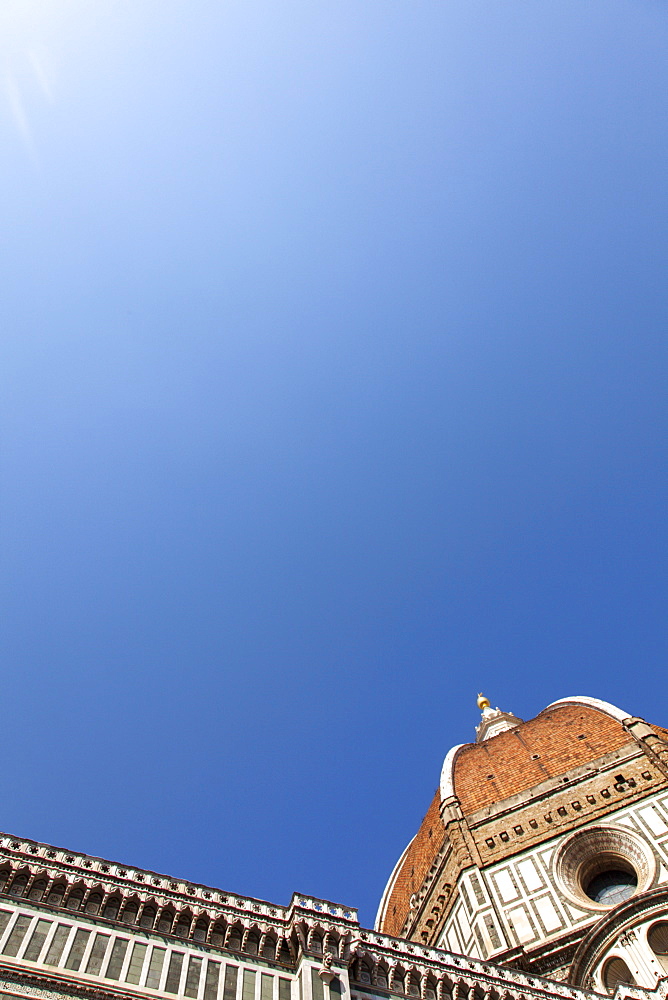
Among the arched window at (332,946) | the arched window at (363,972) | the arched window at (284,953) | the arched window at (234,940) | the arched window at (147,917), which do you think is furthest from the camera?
the arched window at (363,972)

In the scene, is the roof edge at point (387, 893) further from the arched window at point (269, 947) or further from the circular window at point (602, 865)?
the arched window at point (269, 947)

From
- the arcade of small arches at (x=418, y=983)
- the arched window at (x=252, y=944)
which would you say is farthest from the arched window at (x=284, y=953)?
the arcade of small arches at (x=418, y=983)

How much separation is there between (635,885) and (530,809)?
5279 millimetres

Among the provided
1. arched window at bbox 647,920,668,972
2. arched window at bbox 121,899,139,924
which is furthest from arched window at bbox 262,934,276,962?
arched window at bbox 647,920,668,972

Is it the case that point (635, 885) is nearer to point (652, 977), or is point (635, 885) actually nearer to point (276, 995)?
point (652, 977)

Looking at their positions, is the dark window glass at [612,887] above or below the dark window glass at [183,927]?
above

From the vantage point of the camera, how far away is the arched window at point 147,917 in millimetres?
15656

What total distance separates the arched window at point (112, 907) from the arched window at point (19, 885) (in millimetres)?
1663

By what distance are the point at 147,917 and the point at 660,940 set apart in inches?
608

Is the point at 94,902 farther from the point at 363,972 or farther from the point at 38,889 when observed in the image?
the point at 363,972

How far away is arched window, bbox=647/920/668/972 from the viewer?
2169 centimetres

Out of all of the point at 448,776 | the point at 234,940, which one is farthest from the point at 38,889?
the point at 448,776

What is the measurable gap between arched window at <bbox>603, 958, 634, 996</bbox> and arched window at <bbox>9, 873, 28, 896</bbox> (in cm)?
1634

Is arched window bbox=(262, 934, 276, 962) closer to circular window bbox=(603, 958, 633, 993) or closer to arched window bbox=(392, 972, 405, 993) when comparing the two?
arched window bbox=(392, 972, 405, 993)
